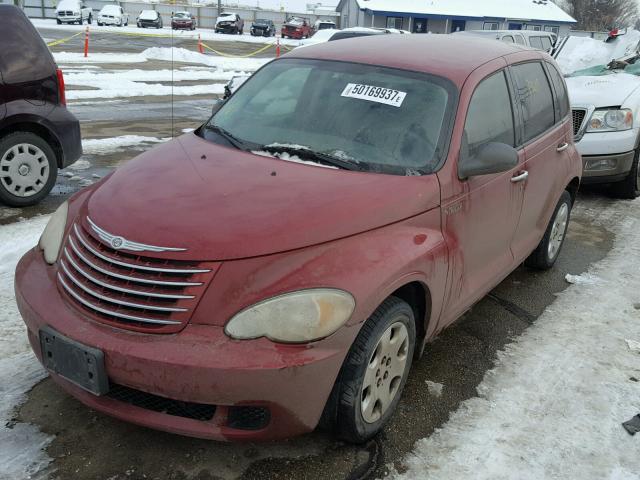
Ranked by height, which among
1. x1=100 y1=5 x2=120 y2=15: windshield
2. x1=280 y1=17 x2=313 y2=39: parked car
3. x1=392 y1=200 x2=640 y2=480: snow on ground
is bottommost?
x1=392 y1=200 x2=640 y2=480: snow on ground

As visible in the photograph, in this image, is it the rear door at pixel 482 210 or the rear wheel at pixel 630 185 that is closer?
the rear door at pixel 482 210

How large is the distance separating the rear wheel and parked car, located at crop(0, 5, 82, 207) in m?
6.33

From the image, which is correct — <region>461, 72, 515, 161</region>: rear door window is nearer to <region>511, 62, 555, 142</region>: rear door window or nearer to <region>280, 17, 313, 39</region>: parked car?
<region>511, 62, 555, 142</region>: rear door window

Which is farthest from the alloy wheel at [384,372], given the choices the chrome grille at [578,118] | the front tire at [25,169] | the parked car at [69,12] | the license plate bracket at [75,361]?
the parked car at [69,12]

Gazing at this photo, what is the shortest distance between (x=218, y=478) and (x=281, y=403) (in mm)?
510

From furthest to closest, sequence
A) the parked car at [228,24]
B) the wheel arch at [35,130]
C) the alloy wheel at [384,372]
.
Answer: the parked car at [228,24] < the wheel arch at [35,130] < the alloy wheel at [384,372]

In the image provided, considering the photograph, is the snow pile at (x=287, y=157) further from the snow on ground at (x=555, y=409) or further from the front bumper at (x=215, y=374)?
the snow on ground at (x=555, y=409)

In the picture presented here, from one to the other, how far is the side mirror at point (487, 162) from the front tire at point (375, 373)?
84cm

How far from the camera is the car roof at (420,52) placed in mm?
3535

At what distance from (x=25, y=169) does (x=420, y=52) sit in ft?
13.1

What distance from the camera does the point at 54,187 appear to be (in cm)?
653

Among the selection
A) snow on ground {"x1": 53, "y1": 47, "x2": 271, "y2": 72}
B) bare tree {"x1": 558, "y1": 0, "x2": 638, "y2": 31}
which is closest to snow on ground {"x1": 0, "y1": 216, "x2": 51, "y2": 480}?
snow on ground {"x1": 53, "y1": 47, "x2": 271, "y2": 72}

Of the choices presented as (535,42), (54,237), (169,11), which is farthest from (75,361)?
(169,11)

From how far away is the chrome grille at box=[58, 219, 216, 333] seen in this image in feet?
7.89
